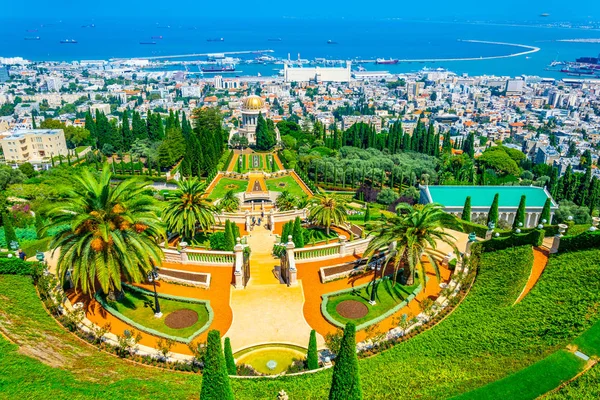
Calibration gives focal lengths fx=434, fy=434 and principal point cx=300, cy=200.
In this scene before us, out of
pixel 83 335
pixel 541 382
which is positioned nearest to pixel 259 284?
pixel 83 335

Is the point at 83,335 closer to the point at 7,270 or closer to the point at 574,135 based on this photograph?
the point at 7,270

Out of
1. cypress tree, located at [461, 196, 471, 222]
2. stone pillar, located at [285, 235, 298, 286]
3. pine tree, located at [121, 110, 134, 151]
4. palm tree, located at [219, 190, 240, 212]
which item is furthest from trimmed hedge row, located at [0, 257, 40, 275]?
pine tree, located at [121, 110, 134, 151]

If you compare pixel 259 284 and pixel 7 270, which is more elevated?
pixel 7 270

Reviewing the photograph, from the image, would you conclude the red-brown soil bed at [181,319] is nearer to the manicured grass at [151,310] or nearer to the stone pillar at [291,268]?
the manicured grass at [151,310]

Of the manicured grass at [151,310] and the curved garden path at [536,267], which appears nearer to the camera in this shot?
the manicured grass at [151,310]

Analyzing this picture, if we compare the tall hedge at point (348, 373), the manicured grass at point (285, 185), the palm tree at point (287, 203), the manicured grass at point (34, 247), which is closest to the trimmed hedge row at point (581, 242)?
the tall hedge at point (348, 373)

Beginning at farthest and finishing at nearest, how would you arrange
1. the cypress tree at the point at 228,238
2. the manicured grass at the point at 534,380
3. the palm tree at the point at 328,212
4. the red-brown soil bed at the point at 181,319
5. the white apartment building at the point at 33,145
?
1. the white apartment building at the point at 33,145
2. the palm tree at the point at 328,212
3. the cypress tree at the point at 228,238
4. the red-brown soil bed at the point at 181,319
5. the manicured grass at the point at 534,380
